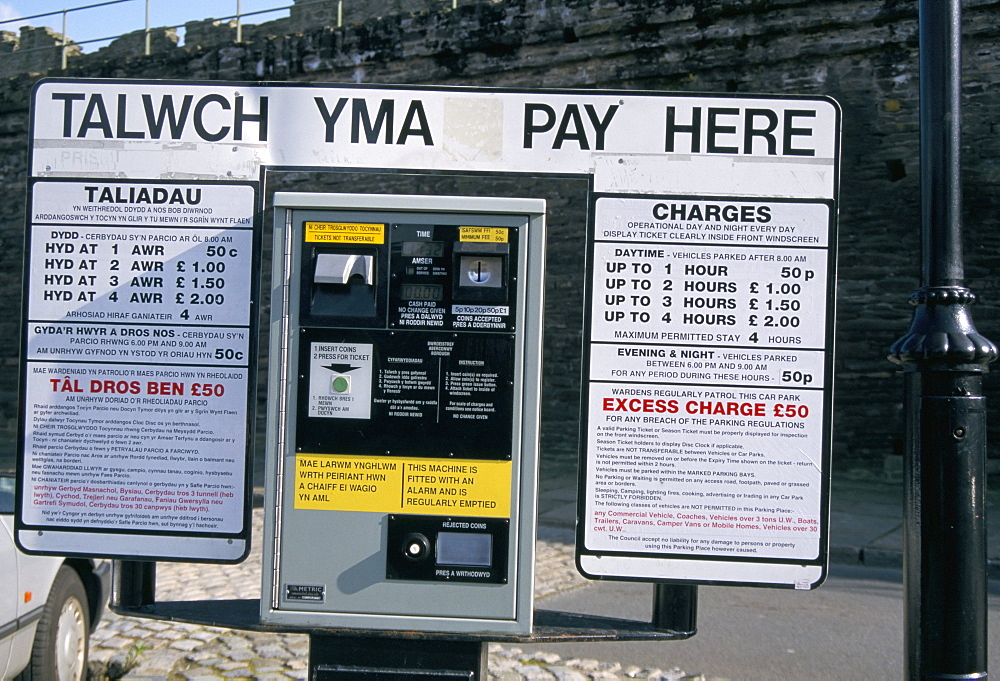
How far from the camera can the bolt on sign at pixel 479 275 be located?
3.17 m

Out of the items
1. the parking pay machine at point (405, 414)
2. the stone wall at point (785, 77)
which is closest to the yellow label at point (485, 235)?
the parking pay machine at point (405, 414)

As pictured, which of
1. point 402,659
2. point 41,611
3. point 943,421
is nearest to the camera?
point 943,421

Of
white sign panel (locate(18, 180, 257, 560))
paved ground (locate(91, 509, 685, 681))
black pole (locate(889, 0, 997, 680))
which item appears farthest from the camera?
paved ground (locate(91, 509, 685, 681))

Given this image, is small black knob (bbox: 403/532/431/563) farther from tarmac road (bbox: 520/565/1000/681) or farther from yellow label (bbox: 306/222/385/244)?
tarmac road (bbox: 520/565/1000/681)

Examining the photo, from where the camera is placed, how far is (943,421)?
3.07 m

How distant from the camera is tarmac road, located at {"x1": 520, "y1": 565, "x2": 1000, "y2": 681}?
5.41 metres

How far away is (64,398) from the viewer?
3.32 metres

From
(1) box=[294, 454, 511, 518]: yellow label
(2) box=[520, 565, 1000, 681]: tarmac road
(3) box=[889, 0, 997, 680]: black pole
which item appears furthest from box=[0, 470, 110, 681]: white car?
(3) box=[889, 0, 997, 680]: black pole

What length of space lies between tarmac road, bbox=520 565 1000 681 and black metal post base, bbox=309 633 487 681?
2.48 m

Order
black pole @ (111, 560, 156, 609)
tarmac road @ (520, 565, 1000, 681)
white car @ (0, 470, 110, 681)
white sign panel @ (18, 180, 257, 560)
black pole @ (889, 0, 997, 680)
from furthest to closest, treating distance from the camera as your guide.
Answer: tarmac road @ (520, 565, 1000, 681), white car @ (0, 470, 110, 681), black pole @ (111, 560, 156, 609), white sign panel @ (18, 180, 257, 560), black pole @ (889, 0, 997, 680)

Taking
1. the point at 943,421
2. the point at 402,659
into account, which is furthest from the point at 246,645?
the point at 943,421

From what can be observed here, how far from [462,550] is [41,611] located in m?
2.53

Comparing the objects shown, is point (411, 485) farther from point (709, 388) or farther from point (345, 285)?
point (709, 388)

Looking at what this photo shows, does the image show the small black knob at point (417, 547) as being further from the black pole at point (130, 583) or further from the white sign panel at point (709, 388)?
the black pole at point (130, 583)
